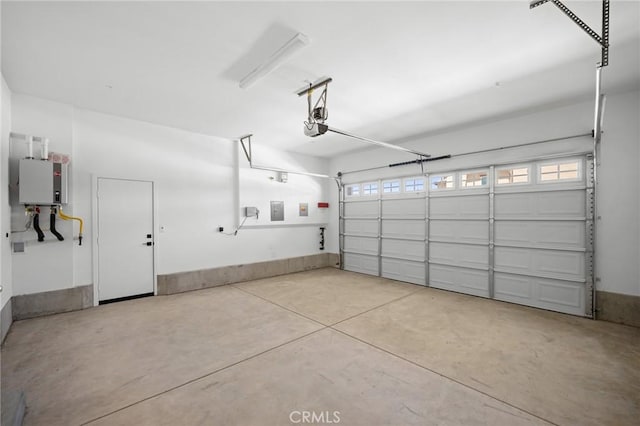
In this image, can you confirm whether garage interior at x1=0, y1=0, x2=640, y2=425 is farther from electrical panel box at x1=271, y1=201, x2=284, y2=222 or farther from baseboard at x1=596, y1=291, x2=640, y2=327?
electrical panel box at x1=271, y1=201, x2=284, y2=222

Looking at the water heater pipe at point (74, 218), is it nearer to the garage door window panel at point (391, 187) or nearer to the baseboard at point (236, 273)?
the baseboard at point (236, 273)

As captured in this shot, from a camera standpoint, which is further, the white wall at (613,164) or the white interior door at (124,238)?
the white interior door at (124,238)

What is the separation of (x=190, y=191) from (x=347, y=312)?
4.07 m

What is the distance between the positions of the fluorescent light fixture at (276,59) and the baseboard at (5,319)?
4206 mm

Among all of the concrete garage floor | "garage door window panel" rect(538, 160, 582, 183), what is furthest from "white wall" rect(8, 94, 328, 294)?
"garage door window panel" rect(538, 160, 582, 183)

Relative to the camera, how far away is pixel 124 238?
4863mm

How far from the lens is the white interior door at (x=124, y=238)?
4652 mm

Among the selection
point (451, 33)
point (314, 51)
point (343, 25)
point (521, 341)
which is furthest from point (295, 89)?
point (521, 341)

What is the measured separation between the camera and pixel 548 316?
4148 millimetres

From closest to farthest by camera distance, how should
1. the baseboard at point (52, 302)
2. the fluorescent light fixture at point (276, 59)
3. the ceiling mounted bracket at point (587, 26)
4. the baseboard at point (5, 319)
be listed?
the ceiling mounted bracket at point (587, 26)
the fluorescent light fixture at point (276, 59)
the baseboard at point (5, 319)
the baseboard at point (52, 302)

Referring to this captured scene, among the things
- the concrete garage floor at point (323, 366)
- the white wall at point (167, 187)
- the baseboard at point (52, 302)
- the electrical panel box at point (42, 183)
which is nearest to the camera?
the concrete garage floor at point (323, 366)

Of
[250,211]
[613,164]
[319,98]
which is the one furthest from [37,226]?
[613,164]

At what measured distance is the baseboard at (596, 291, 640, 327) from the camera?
377 centimetres

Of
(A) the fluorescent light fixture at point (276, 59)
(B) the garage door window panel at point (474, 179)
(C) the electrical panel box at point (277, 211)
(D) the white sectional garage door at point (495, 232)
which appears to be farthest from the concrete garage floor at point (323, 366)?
(A) the fluorescent light fixture at point (276, 59)
